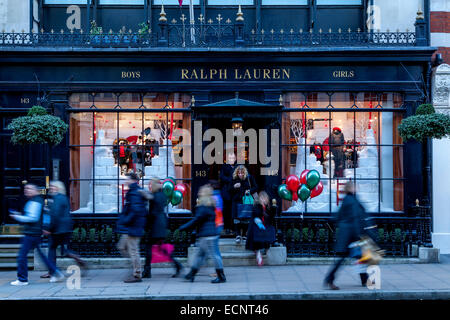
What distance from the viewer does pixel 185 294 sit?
9641 mm

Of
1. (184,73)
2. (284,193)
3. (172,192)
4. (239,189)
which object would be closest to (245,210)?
(239,189)

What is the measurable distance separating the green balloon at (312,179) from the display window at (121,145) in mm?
2990

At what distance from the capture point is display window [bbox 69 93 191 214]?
45.3 ft

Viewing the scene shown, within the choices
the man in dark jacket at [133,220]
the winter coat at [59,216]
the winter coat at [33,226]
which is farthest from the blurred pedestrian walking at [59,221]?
the man in dark jacket at [133,220]

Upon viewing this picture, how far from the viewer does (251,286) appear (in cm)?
1031

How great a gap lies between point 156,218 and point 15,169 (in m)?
5.00

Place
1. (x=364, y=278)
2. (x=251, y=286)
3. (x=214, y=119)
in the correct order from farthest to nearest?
(x=214, y=119) < (x=251, y=286) < (x=364, y=278)

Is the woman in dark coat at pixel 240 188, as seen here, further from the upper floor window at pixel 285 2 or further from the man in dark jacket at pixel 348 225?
→ the upper floor window at pixel 285 2

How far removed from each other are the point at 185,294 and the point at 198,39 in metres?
6.69

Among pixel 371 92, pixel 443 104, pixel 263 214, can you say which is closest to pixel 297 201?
pixel 263 214

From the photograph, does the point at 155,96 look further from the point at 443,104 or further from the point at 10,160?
the point at 443,104

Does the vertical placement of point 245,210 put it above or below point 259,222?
above

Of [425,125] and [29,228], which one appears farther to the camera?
[425,125]

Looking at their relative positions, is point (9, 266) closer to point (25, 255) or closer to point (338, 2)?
point (25, 255)
